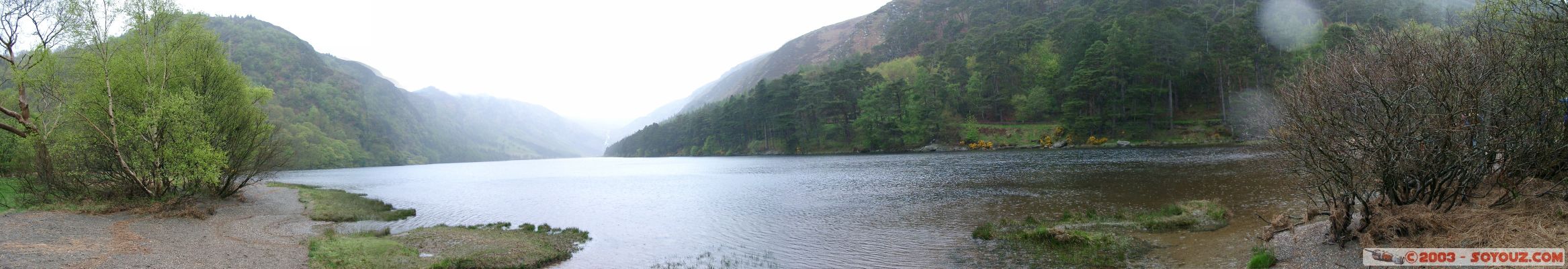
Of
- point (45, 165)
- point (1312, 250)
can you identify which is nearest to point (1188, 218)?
point (1312, 250)

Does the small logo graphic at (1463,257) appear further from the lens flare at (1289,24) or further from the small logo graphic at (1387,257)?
the lens flare at (1289,24)

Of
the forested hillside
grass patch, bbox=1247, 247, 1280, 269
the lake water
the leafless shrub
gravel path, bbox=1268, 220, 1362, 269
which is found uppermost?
the forested hillside

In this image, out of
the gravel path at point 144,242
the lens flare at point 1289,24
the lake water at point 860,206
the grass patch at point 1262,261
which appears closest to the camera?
the grass patch at point 1262,261

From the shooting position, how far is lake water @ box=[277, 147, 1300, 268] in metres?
16.0

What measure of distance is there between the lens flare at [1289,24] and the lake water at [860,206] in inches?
1678

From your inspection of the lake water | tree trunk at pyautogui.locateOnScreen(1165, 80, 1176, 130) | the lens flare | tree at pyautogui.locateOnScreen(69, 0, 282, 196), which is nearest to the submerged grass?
the lake water

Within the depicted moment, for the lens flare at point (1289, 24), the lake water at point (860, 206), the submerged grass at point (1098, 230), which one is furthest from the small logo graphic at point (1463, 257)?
the lens flare at point (1289, 24)

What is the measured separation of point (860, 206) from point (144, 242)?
22.3 meters

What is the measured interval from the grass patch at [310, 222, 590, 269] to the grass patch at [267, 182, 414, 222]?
287 inches

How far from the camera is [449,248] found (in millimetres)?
17547

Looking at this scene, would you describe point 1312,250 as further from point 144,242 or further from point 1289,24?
→ point 1289,24

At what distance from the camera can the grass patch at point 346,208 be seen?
26422mm
